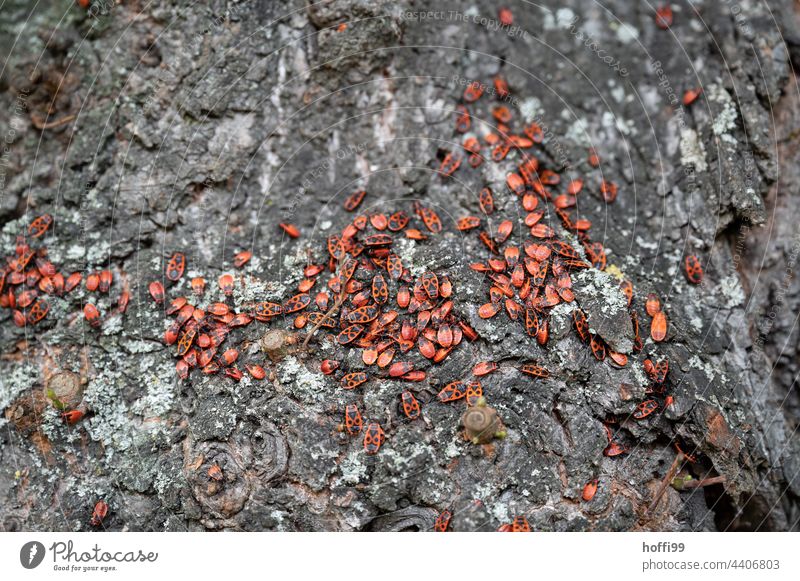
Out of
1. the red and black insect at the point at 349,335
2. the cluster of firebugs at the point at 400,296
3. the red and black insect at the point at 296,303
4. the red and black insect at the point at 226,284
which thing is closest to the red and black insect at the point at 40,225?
the cluster of firebugs at the point at 400,296

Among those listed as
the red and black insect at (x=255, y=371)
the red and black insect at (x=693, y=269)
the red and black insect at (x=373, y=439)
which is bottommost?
the red and black insect at (x=693, y=269)

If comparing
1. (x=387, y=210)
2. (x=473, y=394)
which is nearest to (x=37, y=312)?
(x=387, y=210)

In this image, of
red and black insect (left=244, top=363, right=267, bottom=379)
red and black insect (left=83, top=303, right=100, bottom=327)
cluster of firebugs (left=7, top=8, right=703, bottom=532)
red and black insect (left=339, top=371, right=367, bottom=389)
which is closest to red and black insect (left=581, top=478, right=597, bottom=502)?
cluster of firebugs (left=7, top=8, right=703, bottom=532)

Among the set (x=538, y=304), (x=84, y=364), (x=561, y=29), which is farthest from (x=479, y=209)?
(x=84, y=364)

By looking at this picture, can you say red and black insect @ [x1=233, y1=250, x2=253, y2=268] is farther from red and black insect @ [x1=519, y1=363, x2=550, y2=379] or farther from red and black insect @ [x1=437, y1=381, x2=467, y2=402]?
red and black insect @ [x1=519, y1=363, x2=550, y2=379]

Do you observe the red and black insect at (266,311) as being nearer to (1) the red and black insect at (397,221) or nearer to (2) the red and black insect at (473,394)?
(1) the red and black insect at (397,221)

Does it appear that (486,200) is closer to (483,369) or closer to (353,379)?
(483,369)
